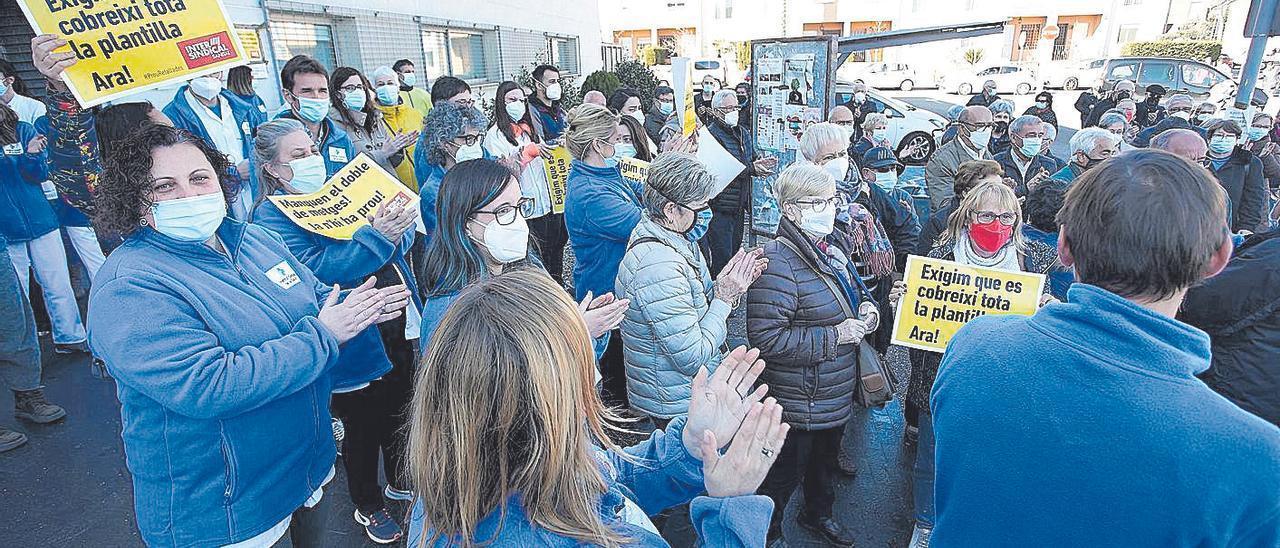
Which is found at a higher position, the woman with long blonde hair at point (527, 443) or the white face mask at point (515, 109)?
the white face mask at point (515, 109)

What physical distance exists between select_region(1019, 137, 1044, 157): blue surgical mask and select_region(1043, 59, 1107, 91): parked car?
28.4 meters

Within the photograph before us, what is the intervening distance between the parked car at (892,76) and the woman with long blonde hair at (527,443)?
35.1 meters

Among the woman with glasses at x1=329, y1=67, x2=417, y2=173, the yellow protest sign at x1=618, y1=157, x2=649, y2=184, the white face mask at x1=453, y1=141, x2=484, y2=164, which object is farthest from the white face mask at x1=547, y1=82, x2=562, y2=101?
the white face mask at x1=453, y1=141, x2=484, y2=164

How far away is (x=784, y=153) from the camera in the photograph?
6.18 m

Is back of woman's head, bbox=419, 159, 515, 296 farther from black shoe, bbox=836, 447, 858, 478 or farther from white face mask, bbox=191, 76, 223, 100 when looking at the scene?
white face mask, bbox=191, 76, 223, 100

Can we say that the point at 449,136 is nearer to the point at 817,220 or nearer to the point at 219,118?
the point at 219,118

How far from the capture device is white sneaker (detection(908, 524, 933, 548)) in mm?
3098

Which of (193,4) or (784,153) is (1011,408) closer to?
(193,4)

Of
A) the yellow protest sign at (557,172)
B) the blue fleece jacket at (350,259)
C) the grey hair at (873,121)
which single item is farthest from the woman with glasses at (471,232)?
the grey hair at (873,121)

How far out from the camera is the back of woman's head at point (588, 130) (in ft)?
12.8

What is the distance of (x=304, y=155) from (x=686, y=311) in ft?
6.44

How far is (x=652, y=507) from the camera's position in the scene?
4.97ft

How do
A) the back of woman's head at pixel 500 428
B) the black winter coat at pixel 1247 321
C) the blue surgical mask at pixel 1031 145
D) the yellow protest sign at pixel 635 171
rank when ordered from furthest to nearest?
the blue surgical mask at pixel 1031 145 < the yellow protest sign at pixel 635 171 < the black winter coat at pixel 1247 321 < the back of woman's head at pixel 500 428

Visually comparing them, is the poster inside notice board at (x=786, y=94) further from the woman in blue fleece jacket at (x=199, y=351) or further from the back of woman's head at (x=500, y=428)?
the back of woman's head at (x=500, y=428)
